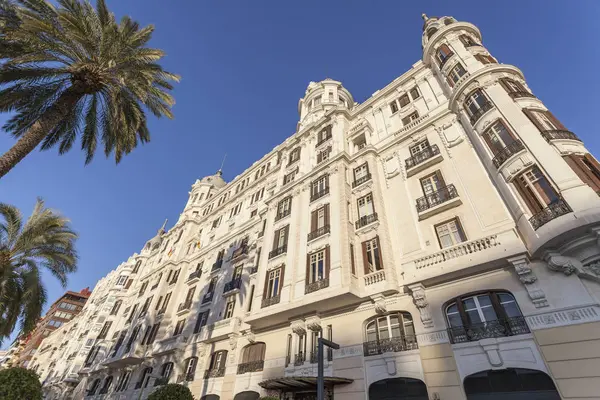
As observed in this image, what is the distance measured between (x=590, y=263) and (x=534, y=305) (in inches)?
96.5

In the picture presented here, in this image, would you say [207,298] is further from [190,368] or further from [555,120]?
[555,120]

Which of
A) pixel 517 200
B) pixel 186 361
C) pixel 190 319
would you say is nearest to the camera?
pixel 517 200

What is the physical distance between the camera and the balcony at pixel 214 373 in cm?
2033

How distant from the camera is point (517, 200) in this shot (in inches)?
535

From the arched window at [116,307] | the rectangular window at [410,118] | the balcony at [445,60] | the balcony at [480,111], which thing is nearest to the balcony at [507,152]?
the balcony at [480,111]

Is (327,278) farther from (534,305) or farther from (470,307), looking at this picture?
(534,305)

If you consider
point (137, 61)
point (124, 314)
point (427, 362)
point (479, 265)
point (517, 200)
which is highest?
point (137, 61)

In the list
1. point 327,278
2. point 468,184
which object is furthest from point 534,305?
point 327,278

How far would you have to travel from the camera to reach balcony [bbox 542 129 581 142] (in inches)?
549

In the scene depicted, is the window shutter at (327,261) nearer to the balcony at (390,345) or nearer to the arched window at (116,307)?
the balcony at (390,345)

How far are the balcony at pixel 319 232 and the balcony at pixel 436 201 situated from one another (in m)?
5.98

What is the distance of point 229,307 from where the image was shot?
24.9 meters

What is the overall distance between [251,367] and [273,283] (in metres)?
5.45

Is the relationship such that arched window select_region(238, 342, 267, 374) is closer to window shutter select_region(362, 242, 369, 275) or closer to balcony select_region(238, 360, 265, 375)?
balcony select_region(238, 360, 265, 375)
